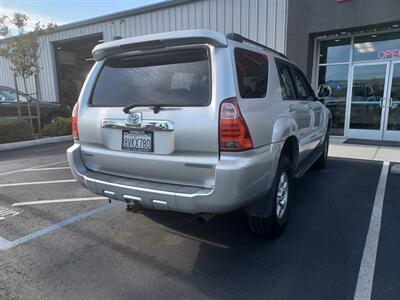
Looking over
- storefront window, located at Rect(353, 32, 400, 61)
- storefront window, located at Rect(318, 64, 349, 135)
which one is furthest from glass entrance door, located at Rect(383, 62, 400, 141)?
storefront window, located at Rect(318, 64, 349, 135)

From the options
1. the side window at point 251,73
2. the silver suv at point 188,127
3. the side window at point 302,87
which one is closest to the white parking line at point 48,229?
the silver suv at point 188,127

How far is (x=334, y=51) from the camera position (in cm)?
1002

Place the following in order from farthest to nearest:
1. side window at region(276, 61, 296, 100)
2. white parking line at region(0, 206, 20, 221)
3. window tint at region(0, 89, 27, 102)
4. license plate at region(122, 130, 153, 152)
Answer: window tint at region(0, 89, 27, 102), white parking line at region(0, 206, 20, 221), side window at region(276, 61, 296, 100), license plate at region(122, 130, 153, 152)

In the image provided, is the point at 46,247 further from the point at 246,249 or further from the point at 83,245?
the point at 246,249

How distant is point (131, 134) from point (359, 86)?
9099 millimetres

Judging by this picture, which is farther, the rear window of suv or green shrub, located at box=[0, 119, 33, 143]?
green shrub, located at box=[0, 119, 33, 143]

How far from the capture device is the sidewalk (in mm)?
7266

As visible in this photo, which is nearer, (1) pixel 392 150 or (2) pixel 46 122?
(1) pixel 392 150

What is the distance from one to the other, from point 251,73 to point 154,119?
3.25ft

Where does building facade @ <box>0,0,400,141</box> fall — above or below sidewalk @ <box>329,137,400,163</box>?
above

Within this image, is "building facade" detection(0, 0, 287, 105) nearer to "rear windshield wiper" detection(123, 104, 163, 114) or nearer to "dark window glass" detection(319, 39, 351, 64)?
"dark window glass" detection(319, 39, 351, 64)

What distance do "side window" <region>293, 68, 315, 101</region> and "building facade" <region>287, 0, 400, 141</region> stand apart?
5297mm

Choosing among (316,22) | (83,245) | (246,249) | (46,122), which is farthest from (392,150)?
(46,122)

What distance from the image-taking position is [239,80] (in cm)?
260
